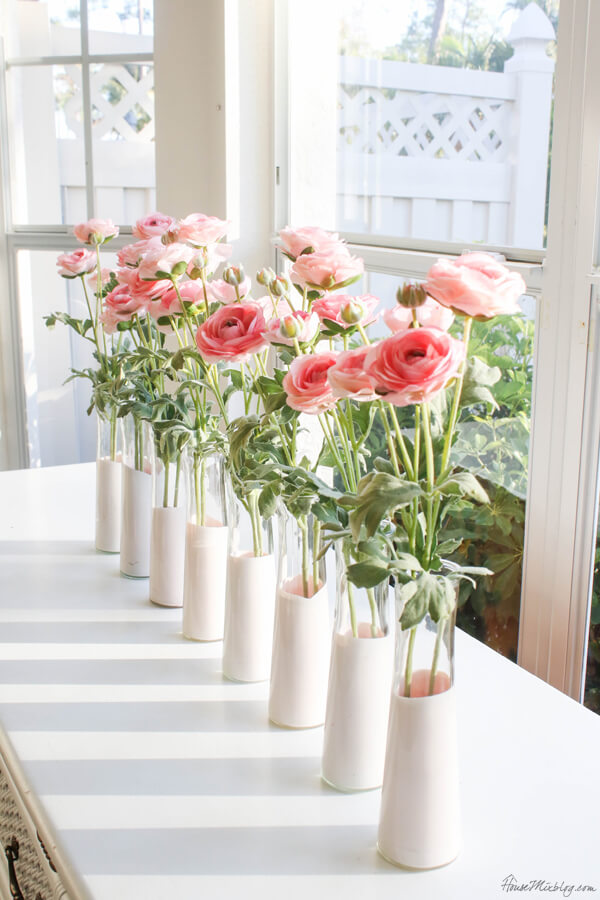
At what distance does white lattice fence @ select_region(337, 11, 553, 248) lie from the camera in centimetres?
159

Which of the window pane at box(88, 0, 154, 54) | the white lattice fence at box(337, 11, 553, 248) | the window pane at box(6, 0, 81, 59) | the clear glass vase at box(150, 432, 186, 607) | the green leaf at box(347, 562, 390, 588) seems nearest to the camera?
the green leaf at box(347, 562, 390, 588)

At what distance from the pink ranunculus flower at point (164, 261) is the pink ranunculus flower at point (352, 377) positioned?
1.49ft

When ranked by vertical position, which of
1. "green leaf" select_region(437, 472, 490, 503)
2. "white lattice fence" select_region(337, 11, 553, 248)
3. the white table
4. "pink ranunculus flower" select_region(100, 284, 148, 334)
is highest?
"white lattice fence" select_region(337, 11, 553, 248)

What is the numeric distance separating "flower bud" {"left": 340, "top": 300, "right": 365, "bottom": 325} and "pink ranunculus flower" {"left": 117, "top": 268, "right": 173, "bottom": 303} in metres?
0.47

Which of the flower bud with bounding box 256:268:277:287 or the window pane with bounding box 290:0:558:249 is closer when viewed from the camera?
the flower bud with bounding box 256:268:277:287

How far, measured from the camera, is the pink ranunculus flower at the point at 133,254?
3.99 feet

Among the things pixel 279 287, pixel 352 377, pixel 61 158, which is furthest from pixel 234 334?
pixel 61 158

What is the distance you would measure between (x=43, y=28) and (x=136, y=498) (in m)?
2.25

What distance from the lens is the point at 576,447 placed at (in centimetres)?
149

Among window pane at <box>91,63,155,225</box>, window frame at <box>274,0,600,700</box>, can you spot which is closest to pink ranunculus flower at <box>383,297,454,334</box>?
window frame at <box>274,0,600,700</box>

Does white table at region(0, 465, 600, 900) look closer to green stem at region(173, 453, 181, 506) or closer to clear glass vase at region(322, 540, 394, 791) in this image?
clear glass vase at region(322, 540, 394, 791)

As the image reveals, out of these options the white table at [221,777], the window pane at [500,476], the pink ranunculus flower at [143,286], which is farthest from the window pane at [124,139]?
the white table at [221,777]

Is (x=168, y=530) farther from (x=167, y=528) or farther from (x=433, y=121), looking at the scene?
(x=433, y=121)

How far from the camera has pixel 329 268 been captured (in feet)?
2.84
